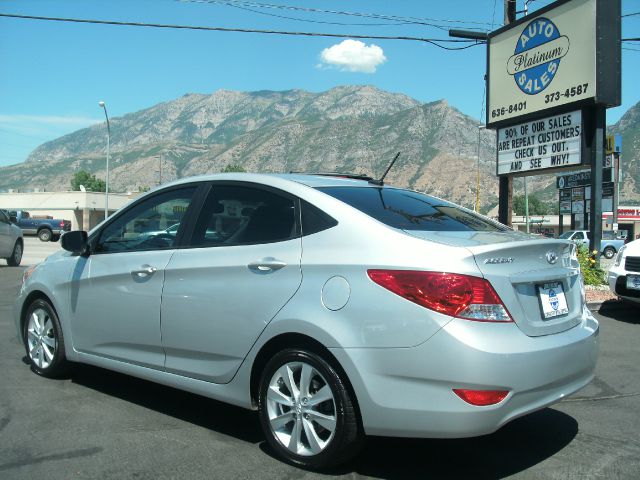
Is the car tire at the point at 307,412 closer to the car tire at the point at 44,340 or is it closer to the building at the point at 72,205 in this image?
the car tire at the point at 44,340

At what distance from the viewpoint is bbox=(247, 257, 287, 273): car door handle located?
362cm

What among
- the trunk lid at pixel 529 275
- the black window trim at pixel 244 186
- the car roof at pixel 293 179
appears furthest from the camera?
the car roof at pixel 293 179

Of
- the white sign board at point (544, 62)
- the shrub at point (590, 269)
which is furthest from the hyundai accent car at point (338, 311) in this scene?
the white sign board at point (544, 62)

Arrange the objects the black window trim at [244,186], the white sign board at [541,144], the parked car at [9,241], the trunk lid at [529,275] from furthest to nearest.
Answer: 1. the parked car at [9,241]
2. the white sign board at [541,144]
3. the black window trim at [244,186]
4. the trunk lid at [529,275]

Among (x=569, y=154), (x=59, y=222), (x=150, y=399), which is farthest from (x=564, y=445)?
(x=59, y=222)

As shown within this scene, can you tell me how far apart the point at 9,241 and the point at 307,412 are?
49.2ft

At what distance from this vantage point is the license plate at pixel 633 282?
27.6ft

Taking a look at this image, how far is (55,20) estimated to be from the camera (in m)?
16.4

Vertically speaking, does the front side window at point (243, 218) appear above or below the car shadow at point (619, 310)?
above

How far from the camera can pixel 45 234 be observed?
38.5 metres

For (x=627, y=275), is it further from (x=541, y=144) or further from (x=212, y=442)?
(x=212, y=442)

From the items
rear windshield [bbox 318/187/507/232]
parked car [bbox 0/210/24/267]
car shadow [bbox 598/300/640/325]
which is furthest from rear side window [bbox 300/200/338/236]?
parked car [bbox 0/210/24/267]

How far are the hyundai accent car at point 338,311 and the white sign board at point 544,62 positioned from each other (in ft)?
30.1

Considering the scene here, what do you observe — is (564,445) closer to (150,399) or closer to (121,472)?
(121,472)
